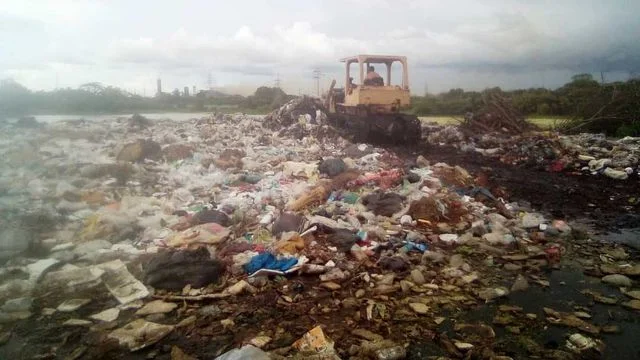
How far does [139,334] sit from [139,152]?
20.5ft

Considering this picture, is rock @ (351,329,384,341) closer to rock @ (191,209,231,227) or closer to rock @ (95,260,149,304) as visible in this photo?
rock @ (95,260,149,304)

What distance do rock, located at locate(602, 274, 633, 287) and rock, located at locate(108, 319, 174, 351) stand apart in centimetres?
354

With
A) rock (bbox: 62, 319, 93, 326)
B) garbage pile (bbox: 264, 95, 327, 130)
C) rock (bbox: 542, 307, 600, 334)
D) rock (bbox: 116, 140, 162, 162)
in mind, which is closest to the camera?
rock (bbox: 542, 307, 600, 334)

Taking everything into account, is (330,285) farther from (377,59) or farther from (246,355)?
(377,59)

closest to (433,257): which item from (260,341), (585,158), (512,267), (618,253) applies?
(512,267)

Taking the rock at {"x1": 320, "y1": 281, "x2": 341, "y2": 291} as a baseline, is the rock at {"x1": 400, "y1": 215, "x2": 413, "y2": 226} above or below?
above

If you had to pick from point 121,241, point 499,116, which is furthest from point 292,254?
point 499,116

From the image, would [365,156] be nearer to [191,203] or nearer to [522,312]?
[191,203]

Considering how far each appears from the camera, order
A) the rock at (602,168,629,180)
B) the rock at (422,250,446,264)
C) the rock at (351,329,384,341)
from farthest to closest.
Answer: the rock at (602,168,629,180) < the rock at (422,250,446,264) < the rock at (351,329,384,341)

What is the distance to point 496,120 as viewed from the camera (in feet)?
42.4

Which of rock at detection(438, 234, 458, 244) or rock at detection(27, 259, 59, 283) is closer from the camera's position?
rock at detection(27, 259, 59, 283)

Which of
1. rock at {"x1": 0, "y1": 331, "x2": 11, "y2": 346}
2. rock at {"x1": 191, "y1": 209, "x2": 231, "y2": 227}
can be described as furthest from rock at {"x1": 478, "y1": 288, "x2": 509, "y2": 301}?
rock at {"x1": 0, "y1": 331, "x2": 11, "y2": 346}

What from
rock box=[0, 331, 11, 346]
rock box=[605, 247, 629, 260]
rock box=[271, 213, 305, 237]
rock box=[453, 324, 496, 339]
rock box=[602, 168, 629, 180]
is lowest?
rock box=[453, 324, 496, 339]

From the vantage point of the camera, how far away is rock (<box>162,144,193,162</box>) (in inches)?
335
